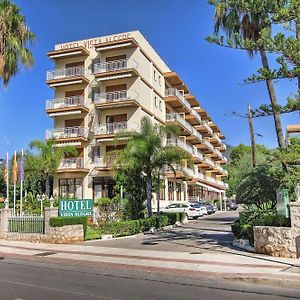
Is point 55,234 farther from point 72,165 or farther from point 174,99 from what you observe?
point 174,99

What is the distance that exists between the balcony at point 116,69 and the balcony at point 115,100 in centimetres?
158

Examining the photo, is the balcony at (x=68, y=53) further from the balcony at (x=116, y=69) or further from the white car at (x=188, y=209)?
the white car at (x=188, y=209)

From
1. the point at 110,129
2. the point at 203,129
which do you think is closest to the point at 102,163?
the point at 110,129

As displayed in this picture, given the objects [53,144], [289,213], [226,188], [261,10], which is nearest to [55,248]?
[289,213]

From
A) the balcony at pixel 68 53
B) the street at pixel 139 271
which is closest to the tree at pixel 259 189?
the street at pixel 139 271

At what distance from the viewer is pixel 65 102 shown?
44125 mm

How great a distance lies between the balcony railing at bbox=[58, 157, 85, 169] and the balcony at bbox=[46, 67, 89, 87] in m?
7.72

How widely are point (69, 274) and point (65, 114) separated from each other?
3309cm

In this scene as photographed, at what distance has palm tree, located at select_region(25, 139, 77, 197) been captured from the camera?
38875 mm

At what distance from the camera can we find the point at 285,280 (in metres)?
10.1

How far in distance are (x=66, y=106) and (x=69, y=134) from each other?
2841mm

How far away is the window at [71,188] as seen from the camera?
43031 millimetres

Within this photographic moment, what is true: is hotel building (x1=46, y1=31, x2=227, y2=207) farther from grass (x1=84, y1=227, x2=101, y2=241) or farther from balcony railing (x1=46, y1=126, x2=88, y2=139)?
grass (x1=84, y1=227, x2=101, y2=241)

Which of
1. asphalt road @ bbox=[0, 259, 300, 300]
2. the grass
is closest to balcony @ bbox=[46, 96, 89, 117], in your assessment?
the grass
